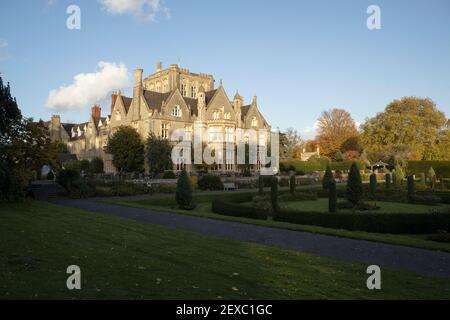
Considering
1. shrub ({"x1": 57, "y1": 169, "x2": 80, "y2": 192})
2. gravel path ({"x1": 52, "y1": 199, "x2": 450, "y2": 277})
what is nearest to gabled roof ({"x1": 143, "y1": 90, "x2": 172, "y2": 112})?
shrub ({"x1": 57, "y1": 169, "x2": 80, "y2": 192})

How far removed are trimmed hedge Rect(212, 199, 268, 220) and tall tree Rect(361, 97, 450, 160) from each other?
163 feet

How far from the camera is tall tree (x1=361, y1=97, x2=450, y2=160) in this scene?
62812 millimetres

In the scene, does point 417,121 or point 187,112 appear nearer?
point 187,112

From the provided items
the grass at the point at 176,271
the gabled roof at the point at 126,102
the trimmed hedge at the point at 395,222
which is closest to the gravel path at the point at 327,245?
the grass at the point at 176,271

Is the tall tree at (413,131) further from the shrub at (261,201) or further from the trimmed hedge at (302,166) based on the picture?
the shrub at (261,201)

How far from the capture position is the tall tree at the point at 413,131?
62812mm

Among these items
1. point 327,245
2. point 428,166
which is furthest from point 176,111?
point 327,245

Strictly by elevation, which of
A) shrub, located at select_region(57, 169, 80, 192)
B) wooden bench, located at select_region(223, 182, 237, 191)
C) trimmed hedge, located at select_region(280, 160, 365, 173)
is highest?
trimmed hedge, located at select_region(280, 160, 365, 173)

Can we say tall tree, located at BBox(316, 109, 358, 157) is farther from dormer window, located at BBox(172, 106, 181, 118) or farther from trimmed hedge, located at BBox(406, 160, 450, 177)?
dormer window, located at BBox(172, 106, 181, 118)

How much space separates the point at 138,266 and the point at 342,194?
25656mm

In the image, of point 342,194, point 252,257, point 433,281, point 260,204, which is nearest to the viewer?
point 433,281

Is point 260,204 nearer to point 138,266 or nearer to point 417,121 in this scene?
point 138,266
